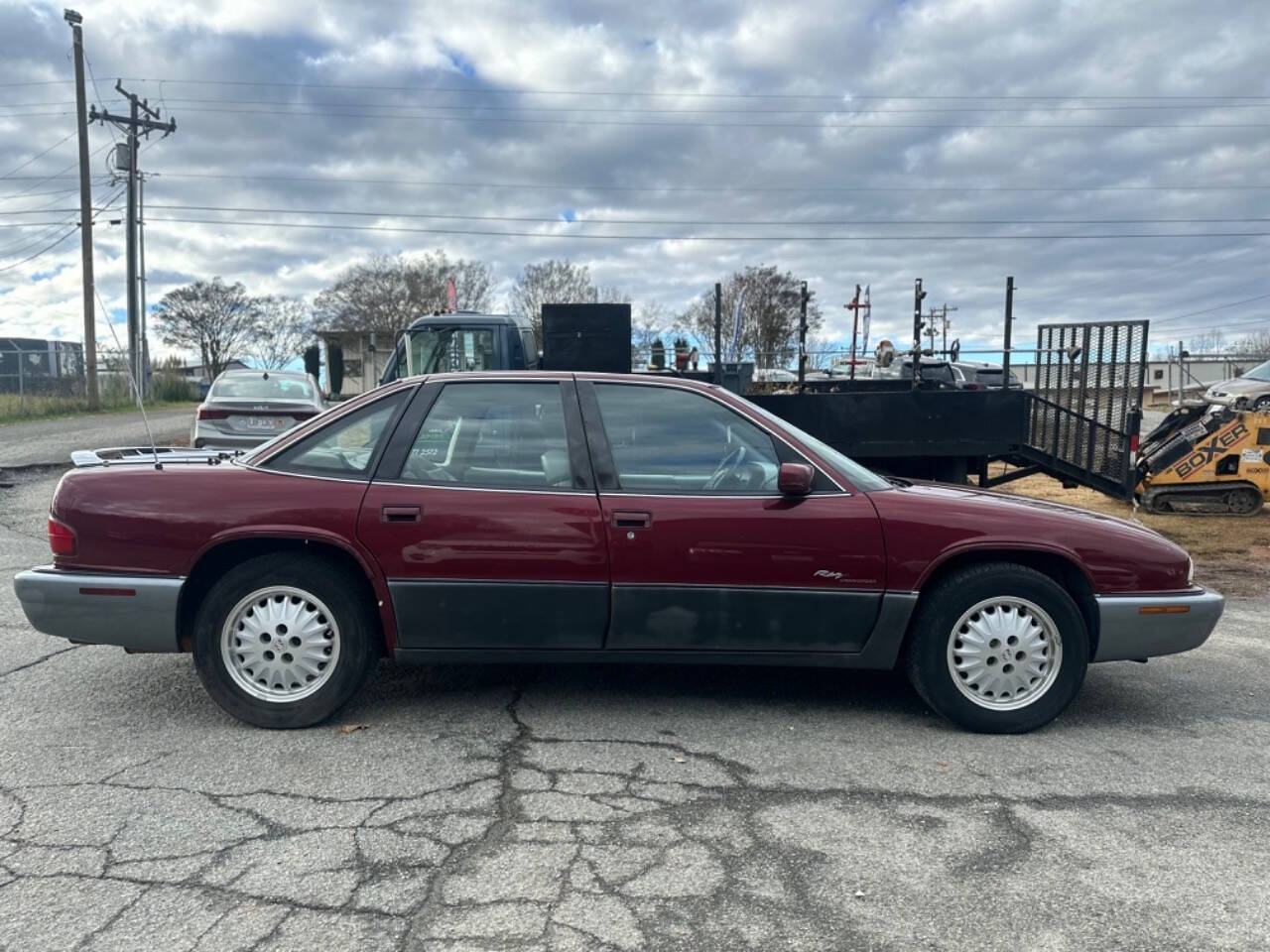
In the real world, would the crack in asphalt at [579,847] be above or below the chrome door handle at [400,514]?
below

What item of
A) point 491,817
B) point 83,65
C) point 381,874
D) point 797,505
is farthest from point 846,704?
point 83,65

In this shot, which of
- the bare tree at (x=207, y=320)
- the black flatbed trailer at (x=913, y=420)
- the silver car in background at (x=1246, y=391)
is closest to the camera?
the black flatbed trailer at (x=913, y=420)

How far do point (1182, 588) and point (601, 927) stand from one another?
125 inches

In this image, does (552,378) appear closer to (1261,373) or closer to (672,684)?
(672,684)

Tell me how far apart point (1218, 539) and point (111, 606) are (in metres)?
11.1

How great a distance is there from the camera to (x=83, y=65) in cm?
Answer: 2864

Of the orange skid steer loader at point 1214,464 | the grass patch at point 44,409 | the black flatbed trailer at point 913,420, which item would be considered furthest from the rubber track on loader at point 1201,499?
the grass patch at point 44,409

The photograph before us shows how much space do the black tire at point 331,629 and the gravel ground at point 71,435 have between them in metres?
12.3

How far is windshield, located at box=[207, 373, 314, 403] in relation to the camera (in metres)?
12.4

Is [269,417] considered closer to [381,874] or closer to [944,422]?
[944,422]

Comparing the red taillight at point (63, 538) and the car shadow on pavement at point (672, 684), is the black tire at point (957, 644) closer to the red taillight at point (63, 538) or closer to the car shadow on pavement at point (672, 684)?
the car shadow on pavement at point (672, 684)

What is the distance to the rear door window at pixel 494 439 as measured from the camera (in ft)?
14.0

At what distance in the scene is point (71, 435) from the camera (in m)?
19.2

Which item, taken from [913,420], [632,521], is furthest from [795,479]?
[913,420]
